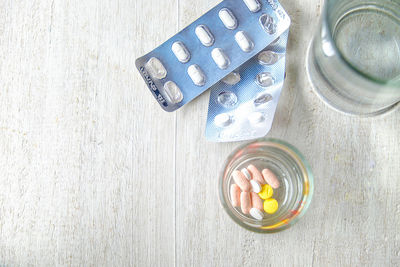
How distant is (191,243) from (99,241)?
0.13m

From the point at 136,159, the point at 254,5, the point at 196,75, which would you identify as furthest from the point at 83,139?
the point at 254,5

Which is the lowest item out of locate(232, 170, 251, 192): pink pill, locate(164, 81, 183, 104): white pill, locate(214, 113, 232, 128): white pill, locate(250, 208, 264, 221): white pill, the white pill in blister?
locate(250, 208, 264, 221): white pill

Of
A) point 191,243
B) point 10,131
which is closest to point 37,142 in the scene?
point 10,131

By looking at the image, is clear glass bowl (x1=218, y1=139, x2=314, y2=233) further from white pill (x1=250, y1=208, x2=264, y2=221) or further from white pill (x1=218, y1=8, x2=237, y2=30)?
white pill (x1=218, y1=8, x2=237, y2=30)

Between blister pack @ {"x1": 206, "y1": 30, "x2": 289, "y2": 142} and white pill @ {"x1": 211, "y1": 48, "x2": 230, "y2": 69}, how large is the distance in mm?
19

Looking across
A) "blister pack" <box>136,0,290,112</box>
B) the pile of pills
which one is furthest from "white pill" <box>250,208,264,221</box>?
"blister pack" <box>136,0,290,112</box>

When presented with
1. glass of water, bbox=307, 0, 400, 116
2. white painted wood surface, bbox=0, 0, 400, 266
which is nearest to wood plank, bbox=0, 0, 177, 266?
white painted wood surface, bbox=0, 0, 400, 266

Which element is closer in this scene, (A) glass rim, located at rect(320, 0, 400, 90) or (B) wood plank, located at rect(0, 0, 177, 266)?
(A) glass rim, located at rect(320, 0, 400, 90)

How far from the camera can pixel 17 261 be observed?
56cm

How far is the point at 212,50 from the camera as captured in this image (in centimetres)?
53

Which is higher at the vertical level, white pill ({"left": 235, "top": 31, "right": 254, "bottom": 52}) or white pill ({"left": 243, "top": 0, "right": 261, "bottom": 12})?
white pill ({"left": 243, "top": 0, "right": 261, "bottom": 12})

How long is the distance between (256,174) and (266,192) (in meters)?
0.03

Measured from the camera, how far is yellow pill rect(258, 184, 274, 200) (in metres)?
0.52

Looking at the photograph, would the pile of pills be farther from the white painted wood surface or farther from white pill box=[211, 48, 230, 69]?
white pill box=[211, 48, 230, 69]
